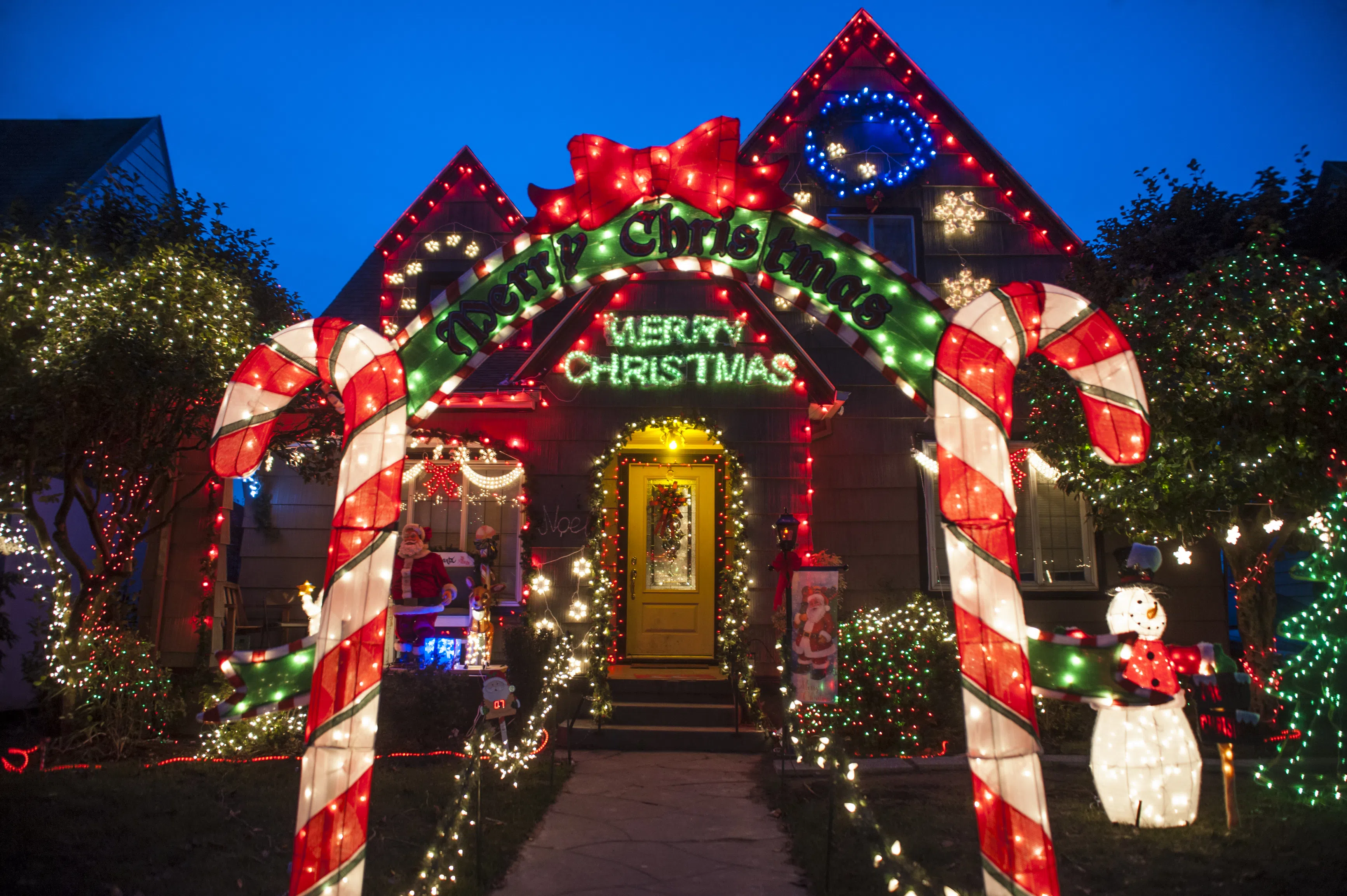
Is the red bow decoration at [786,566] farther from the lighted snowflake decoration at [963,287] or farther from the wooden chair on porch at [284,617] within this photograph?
the wooden chair on porch at [284,617]

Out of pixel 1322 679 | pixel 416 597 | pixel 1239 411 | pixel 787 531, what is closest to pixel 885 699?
pixel 787 531

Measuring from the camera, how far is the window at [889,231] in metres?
12.1

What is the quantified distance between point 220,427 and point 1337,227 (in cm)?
1170

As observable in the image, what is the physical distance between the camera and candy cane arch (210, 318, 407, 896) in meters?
3.59

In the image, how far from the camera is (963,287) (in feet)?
39.0

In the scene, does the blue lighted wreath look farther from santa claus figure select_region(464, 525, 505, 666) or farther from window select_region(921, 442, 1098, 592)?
santa claus figure select_region(464, 525, 505, 666)

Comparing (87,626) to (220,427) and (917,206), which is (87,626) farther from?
(917,206)

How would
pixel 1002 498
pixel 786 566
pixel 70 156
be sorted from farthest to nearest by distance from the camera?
pixel 70 156, pixel 786 566, pixel 1002 498

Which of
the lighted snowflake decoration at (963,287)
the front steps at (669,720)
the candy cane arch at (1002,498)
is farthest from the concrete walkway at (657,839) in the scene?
the lighted snowflake decoration at (963,287)

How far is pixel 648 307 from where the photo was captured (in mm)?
11555

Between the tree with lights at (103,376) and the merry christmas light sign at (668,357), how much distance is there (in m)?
4.07

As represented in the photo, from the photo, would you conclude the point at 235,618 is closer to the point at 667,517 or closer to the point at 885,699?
the point at 667,517

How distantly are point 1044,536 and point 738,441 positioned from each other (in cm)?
434

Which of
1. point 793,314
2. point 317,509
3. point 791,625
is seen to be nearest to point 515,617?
point 317,509
